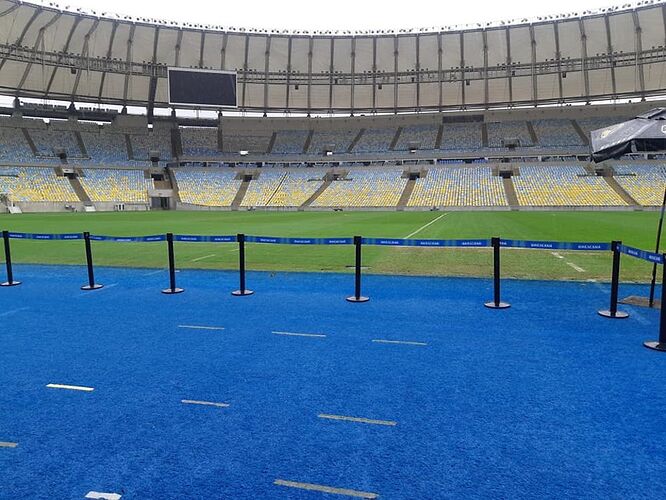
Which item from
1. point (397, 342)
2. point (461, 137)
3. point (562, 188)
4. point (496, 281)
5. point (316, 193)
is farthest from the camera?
point (461, 137)

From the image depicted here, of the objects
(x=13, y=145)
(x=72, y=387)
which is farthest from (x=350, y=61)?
(x=72, y=387)

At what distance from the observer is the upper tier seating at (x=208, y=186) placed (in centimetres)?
5856

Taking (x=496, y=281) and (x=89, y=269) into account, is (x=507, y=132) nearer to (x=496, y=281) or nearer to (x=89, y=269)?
(x=496, y=281)

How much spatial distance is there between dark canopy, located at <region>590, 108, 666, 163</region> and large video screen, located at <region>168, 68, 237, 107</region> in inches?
2203

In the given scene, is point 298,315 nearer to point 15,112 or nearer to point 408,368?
point 408,368

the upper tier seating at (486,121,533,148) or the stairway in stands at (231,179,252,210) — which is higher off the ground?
the upper tier seating at (486,121,533,148)

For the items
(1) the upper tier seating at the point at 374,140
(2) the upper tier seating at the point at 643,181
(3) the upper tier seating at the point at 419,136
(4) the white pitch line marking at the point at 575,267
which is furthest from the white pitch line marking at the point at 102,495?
(1) the upper tier seating at the point at 374,140

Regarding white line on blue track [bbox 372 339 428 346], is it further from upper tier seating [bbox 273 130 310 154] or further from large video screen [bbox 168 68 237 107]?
upper tier seating [bbox 273 130 310 154]

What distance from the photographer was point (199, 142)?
6912cm

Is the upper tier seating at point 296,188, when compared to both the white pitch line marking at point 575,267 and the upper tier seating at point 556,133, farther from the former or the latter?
the white pitch line marking at point 575,267

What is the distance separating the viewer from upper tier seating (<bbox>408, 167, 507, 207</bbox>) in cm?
5081

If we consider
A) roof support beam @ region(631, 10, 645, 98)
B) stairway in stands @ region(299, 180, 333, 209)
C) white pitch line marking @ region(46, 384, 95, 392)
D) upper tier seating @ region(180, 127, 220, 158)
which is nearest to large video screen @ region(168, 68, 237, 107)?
upper tier seating @ region(180, 127, 220, 158)

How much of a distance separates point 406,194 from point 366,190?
208 inches

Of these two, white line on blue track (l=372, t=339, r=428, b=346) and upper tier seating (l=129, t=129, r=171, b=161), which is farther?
upper tier seating (l=129, t=129, r=171, b=161)
